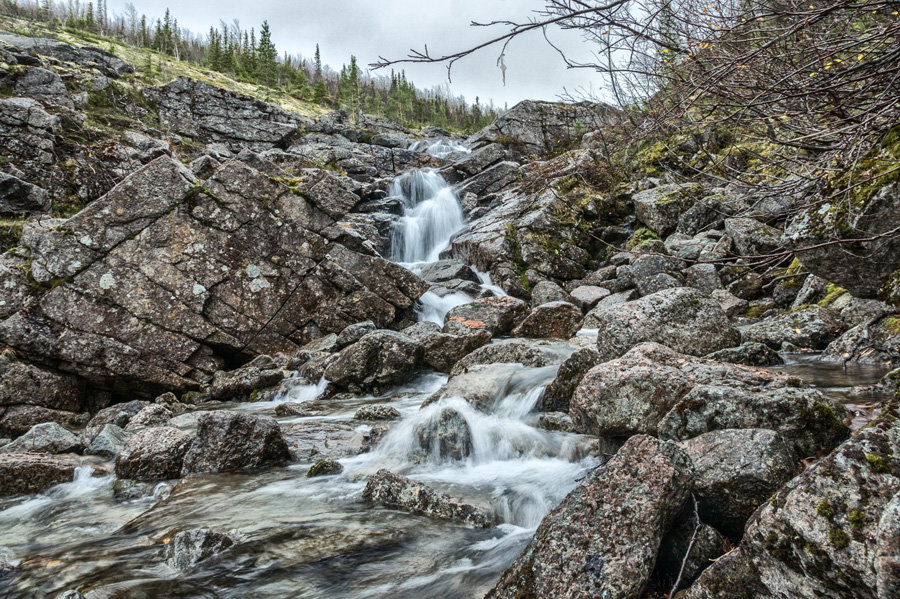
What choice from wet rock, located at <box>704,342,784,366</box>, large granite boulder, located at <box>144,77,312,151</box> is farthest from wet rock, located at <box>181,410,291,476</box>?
large granite boulder, located at <box>144,77,312,151</box>

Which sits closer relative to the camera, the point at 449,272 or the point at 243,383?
the point at 243,383

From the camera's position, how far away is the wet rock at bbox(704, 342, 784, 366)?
579 centimetres

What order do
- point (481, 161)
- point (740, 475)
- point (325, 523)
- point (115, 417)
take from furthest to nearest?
1. point (481, 161)
2. point (115, 417)
3. point (325, 523)
4. point (740, 475)

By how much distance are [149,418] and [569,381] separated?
7255 millimetres

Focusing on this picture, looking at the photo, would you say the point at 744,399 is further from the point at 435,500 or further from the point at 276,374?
the point at 276,374

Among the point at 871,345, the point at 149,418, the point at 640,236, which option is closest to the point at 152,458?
the point at 149,418

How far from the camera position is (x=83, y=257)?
9.86m

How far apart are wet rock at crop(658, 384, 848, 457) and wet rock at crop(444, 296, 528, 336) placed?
7.25 m

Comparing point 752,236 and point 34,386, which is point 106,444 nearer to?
point 34,386

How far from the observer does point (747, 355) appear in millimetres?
5898

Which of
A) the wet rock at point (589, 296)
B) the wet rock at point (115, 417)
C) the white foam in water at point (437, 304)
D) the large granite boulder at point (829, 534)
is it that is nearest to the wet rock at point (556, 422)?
the large granite boulder at point (829, 534)

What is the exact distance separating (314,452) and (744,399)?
5104mm

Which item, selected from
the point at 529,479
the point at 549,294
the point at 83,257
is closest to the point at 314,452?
the point at 529,479

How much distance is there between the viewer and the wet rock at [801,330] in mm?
6949
